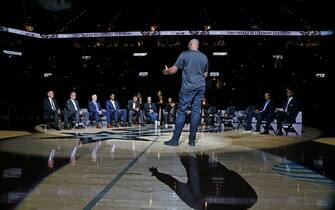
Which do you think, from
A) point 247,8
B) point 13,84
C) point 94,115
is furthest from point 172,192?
point 247,8

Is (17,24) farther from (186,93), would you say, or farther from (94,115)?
(186,93)

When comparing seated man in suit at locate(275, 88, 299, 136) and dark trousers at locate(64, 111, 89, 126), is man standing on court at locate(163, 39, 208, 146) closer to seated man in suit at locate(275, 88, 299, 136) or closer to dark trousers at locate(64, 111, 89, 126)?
seated man in suit at locate(275, 88, 299, 136)

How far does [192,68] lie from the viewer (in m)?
3.97

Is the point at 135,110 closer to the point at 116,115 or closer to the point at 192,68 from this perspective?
the point at 116,115

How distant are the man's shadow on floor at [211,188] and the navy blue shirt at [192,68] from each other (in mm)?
1269

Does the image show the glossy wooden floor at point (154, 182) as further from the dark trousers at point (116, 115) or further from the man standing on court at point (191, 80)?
the dark trousers at point (116, 115)

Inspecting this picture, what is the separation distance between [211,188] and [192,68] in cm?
207

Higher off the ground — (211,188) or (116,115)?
(116,115)

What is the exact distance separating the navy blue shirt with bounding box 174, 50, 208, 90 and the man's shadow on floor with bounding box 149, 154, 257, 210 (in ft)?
4.16

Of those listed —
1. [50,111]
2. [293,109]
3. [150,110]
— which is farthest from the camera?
[150,110]

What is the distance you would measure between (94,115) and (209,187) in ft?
24.9

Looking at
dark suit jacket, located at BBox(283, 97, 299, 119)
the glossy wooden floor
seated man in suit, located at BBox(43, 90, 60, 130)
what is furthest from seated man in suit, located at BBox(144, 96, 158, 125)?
the glossy wooden floor

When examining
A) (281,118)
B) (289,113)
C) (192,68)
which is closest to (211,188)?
(192,68)

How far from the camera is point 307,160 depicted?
3.33m
